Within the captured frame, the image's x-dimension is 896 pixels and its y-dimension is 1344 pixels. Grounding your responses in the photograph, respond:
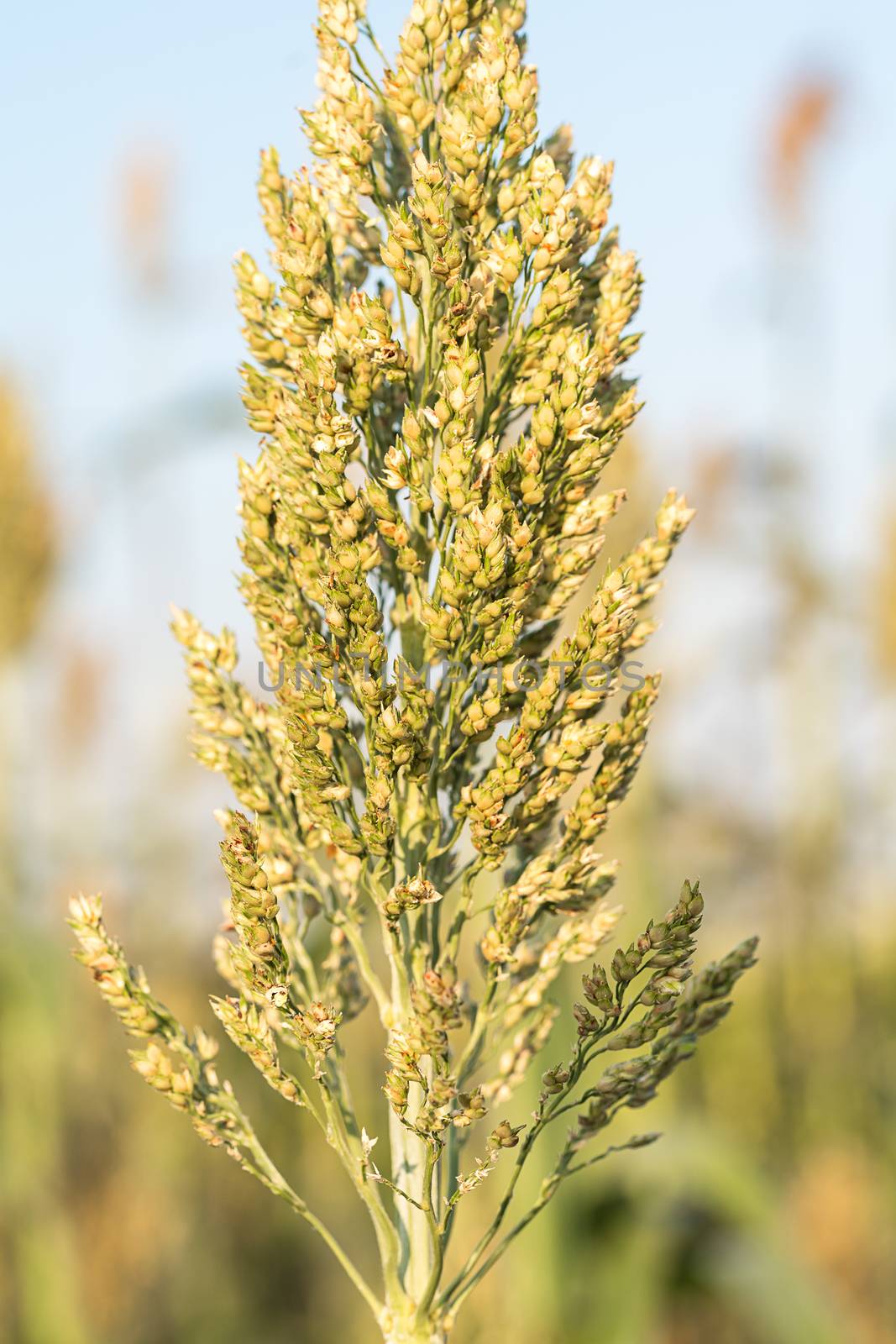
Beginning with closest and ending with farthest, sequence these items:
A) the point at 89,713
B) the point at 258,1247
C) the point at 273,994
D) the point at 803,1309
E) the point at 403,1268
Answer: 1. the point at 273,994
2. the point at 403,1268
3. the point at 803,1309
4. the point at 258,1247
5. the point at 89,713

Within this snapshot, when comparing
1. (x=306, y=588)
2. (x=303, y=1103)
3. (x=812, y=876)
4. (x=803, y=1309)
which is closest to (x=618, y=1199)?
(x=803, y=1309)

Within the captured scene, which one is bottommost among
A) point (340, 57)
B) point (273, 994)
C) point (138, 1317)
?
point (273, 994)

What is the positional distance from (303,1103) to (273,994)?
9.5 inches

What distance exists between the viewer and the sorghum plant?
6.76 ft

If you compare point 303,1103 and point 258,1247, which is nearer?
point 303,1103

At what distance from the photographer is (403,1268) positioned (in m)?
2.19

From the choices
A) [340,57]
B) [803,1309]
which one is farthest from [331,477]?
[803,1309]

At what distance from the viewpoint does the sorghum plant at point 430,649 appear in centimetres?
206

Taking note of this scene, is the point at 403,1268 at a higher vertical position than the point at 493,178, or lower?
lower

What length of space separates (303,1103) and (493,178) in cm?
166

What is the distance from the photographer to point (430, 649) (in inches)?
88.7

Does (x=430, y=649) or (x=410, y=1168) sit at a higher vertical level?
(x=430, y=649)

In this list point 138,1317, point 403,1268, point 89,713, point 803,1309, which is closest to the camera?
point 403,1268

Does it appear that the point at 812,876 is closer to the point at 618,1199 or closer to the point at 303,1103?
the point at 618,1199
